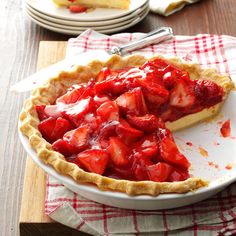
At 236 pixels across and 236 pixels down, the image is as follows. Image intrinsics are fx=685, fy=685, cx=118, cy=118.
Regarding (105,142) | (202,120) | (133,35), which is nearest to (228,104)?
(202,120)

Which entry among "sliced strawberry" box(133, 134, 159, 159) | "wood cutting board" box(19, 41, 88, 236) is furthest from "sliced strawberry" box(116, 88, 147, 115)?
"wood cutting board" box(19, 41, 88, 236)

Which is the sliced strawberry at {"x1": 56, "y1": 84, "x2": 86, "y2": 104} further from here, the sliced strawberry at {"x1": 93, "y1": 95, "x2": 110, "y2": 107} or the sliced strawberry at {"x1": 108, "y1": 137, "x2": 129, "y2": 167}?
the sliced strawberry at {"x1": 108, "y1": 137, "x2": 129, "y2": 167}

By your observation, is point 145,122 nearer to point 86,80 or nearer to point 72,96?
point 72,96

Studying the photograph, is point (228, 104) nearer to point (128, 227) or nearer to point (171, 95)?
point (171, 95)

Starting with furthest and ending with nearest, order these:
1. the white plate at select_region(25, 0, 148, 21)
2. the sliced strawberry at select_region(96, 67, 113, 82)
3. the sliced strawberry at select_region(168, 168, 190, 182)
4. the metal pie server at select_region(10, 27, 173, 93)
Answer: the white plate at select_region(25, 0, 148, 21), the metal pie server at select_region(10, 27, 173, 93), the sliced strawberry at select_region(96, 67, 113, 82), the sliced strawberry at select_region(168, 168, 190, 182)

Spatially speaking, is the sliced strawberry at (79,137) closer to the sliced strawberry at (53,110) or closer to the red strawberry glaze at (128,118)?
the red strawberry glaze at (128,118)

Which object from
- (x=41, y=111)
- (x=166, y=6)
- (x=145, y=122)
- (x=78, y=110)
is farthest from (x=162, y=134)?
(x=166, y=6)

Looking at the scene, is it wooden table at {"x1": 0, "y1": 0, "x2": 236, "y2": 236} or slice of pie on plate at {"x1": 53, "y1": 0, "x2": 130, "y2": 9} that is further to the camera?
slice of pie on plate at {"x1": 53, "y1": 0, "x2": 130, "y2": 9}
